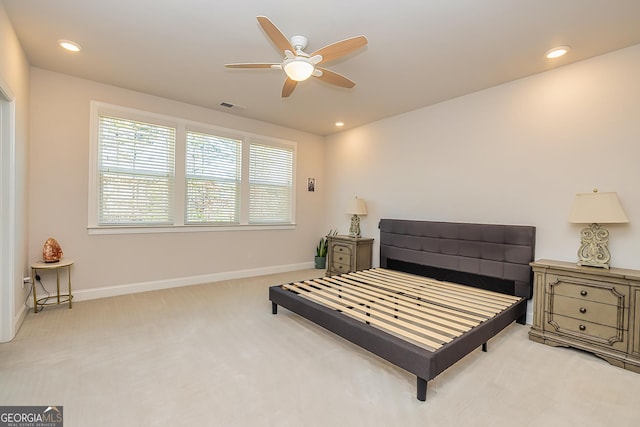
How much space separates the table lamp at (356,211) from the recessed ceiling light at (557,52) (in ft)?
9.76

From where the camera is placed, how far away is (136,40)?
2.73 meters

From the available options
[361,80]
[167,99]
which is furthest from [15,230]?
[361,80]

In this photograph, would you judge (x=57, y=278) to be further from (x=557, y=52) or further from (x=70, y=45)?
(x=557, y=52)

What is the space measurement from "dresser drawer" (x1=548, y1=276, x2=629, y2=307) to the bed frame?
1.33 feet

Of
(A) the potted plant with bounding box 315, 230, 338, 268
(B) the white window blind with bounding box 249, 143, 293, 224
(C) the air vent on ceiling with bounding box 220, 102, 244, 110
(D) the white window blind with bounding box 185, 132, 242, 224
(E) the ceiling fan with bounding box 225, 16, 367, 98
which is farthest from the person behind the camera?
(A) the potted plant with bounding box 315, 230, 338, 268

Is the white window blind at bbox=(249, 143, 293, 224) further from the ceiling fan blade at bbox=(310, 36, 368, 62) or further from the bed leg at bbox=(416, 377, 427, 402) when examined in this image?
the bed leg at bbox=(416, 377, 427, 402)

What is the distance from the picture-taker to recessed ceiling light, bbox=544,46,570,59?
2.70 m

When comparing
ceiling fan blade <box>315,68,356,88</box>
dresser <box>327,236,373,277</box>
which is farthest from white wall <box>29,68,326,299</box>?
ceiling fan blade <box>315,68,356,88</box>

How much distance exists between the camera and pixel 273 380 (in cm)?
205

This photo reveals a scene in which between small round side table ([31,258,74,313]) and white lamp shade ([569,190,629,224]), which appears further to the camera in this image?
small round side table ([31,258,74,313])

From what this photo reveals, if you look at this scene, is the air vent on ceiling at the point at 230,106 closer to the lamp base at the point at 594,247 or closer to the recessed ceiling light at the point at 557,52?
the recessed ceiling light at the point at 557,52

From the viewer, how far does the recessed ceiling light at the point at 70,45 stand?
2773 millimetres

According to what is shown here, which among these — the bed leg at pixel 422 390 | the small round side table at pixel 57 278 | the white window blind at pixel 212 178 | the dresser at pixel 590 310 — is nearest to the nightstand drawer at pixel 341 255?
the white window blind at pixel 212 178

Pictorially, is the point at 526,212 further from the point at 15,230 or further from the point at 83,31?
the point at 15,230
